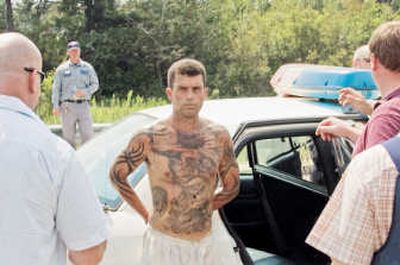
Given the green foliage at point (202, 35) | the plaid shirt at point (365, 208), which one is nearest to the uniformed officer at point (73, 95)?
the plaid shirt at point (365, 208)

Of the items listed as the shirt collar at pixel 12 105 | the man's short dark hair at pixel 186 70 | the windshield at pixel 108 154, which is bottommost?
the windshield at pixel 108 154

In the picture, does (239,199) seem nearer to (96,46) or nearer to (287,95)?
(287,95)

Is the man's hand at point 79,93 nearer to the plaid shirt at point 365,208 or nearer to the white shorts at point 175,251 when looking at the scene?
the white shorts at point 175,251

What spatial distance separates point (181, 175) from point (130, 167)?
0.77 ft

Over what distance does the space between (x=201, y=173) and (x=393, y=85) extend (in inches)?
38.1

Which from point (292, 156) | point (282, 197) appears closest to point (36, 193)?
point (282, 197)

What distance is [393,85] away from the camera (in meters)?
2.49

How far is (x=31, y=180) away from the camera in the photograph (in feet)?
6.91

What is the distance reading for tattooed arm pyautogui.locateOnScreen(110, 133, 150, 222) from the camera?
3.09 meters

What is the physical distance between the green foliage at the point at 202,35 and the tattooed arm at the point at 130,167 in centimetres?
1398

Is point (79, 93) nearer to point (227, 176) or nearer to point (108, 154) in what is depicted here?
point (108, 154)

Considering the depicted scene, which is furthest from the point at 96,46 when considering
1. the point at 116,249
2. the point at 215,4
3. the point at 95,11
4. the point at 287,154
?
the point at 116,249

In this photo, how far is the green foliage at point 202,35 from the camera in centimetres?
1764

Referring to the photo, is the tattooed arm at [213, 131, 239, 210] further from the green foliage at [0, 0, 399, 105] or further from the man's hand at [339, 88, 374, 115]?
the green foliage at [0, 0, 399, 105]
